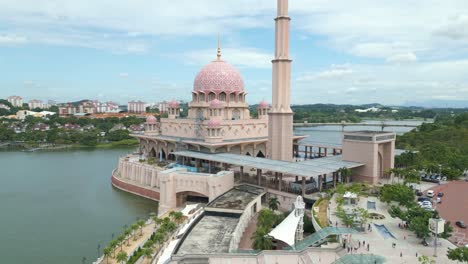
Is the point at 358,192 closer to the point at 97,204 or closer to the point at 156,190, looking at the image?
the point at 156,190

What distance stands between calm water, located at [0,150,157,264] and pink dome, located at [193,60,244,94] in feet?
42.2

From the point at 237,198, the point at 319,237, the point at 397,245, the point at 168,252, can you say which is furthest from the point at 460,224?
the point at 168,252

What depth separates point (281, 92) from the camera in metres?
32.5

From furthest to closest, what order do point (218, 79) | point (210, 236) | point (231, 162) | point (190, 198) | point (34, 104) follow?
point (34, 104), point (218, 79), point (190, 198), point (231, 162), point (210, 236)

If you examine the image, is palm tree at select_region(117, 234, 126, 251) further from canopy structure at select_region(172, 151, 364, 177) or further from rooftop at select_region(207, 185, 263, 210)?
canopy structure at select_region(172, 151, 364, 177)

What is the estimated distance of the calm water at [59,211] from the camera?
21922 millimetres

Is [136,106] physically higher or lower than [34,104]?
lower

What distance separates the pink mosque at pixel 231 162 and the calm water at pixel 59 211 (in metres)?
2.72

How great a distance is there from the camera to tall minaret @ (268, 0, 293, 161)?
105 ft

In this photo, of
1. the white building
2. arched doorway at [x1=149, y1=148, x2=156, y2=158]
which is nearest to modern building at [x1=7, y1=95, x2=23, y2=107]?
the white building

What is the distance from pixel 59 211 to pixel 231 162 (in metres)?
13.3

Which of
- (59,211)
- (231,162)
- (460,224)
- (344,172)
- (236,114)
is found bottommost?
(59,211)

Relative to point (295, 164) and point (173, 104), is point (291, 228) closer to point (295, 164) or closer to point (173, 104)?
point (295, 164)

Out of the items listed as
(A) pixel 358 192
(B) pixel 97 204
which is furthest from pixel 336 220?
(B) pixel 97 204
